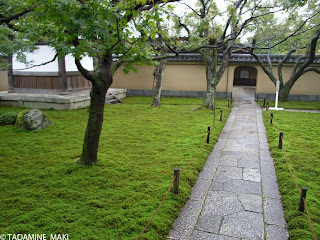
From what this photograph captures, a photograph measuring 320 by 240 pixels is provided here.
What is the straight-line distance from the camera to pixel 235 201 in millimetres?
5312

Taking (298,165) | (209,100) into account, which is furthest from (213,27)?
(298,165)

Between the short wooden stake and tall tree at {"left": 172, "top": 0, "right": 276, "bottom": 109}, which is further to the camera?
tall tree at {"left": 172, "top": 0, "right": 276, "bottom": 109}

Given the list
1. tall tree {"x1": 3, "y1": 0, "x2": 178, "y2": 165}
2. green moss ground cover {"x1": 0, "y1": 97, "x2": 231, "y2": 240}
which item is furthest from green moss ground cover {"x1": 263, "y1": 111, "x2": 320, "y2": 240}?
tall tree {"x1": 3, "y1": 0, "x2": 178, "y2": 165}

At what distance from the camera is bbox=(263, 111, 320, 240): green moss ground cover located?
4438 millimetres

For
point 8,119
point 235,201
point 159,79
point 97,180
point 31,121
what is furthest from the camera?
point 159,79

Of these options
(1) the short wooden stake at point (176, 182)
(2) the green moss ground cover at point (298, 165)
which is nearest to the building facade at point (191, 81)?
(2) the green moss ground cover at point (298, 165)

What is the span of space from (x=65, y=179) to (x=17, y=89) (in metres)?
13.7

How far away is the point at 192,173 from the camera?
6355 mm

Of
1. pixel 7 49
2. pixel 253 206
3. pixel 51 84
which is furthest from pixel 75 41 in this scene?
pixel 51 84

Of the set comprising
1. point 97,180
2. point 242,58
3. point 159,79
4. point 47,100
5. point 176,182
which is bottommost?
point 97,180

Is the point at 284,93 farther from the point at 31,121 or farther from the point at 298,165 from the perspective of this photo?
the point at 31,121

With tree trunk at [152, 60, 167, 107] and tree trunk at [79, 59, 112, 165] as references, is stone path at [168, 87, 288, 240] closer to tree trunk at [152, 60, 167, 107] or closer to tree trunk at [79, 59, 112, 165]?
tree trunk at [79, 59, 112, 165]

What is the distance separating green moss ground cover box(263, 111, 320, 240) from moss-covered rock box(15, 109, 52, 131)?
27.5ft

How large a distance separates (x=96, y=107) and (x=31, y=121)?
5.08 meters
